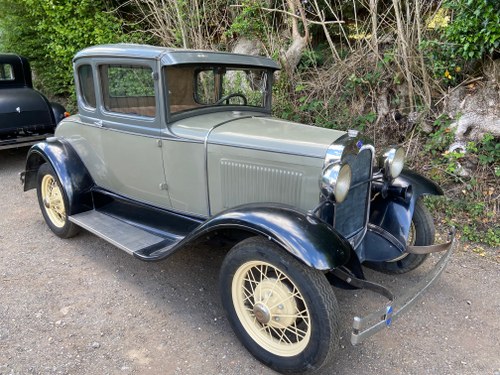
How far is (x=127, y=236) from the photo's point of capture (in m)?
3.12

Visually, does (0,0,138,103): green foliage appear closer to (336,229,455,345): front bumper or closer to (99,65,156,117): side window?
(99,65,156,117): side window

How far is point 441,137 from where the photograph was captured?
4.63 m

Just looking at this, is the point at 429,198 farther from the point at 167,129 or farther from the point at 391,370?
the point at 167,129

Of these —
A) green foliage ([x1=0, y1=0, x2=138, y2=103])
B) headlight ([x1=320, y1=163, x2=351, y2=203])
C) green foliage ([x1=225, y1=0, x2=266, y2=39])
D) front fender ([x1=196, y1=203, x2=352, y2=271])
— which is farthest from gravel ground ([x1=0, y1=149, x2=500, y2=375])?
green foliage ([x1=0, y1=0, x2=138, y2=103])

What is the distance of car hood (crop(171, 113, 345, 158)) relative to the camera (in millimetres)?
2467

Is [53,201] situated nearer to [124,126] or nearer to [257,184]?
[124,126]

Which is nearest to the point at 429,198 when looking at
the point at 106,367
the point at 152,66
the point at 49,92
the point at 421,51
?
the point at 421,51

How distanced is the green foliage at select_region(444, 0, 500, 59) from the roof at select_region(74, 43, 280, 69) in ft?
7.67

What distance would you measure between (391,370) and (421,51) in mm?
3837

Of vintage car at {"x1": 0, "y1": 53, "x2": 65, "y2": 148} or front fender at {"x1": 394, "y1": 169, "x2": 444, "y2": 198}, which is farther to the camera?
vintage car at {"x1": 0, "y1": 53, "x2": 65, "y2": 148}

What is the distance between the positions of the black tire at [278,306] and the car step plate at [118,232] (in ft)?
2.63

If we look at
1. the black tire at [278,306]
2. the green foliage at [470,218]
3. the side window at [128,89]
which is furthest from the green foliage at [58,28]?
the black tire at [278,306]

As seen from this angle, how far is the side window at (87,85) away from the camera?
3.41 meters

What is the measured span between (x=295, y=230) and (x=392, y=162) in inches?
45.7
